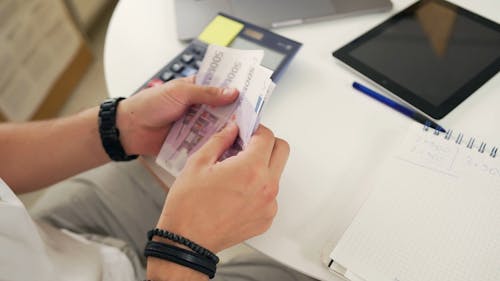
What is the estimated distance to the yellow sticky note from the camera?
663mm

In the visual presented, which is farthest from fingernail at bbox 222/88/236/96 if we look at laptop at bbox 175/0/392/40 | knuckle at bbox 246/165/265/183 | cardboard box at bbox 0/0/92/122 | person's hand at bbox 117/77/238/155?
cardboard box at bbox 0/0/92/122

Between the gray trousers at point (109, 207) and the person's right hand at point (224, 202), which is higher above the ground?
the person's right hand at point (224, 202)

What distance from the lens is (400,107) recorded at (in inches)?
23.0

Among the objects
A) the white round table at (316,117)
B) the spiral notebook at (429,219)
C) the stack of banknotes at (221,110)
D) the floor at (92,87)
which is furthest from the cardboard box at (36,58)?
the spiral notebook at (429,219)

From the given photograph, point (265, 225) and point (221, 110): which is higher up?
point (221, 110)

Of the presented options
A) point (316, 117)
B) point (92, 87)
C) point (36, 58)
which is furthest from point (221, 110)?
point (92, 87)

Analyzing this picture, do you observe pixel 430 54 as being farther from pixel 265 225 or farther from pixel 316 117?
pixel 265 225

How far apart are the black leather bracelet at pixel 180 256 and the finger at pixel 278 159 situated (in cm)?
12

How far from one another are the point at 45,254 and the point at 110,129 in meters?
0.20

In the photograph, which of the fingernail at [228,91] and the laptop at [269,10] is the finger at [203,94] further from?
the laptop at [269,10]

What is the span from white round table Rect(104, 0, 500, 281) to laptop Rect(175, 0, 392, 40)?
0.02 metres

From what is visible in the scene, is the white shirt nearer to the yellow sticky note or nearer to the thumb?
the thumb

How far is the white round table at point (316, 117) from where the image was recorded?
485mm

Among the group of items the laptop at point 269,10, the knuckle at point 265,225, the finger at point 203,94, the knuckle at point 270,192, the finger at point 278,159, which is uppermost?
the laptop at point 269,10
